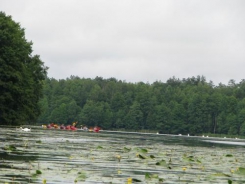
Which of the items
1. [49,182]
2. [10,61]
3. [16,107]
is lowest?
[49,182]

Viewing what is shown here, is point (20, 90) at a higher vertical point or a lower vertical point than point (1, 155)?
higher

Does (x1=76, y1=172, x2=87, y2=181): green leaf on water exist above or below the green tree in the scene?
below

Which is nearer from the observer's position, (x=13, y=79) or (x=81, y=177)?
(x=81, y=177)

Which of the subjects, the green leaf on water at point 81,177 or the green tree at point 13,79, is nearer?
the green leaf on water at point 81,177

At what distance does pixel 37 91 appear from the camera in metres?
90.4

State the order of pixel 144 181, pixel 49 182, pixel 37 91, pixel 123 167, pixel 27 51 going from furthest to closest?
pixel 37 91, pixel 27 51, pixel 123 167, pixel 144 181, pixel 49 182

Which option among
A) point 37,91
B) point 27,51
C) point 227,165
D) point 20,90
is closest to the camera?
point 227,165

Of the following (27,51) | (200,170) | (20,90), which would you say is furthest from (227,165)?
(27,51)

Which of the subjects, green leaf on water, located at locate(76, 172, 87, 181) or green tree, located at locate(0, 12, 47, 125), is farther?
green tree, located at locate(0, 12, 47, 125)

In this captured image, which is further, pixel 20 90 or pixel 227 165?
pixel 20 90

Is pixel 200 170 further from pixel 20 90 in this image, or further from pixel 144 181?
pixel 20 90

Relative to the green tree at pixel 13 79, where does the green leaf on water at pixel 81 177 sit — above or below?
below

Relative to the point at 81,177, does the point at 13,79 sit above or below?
above

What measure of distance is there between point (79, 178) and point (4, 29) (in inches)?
2296
